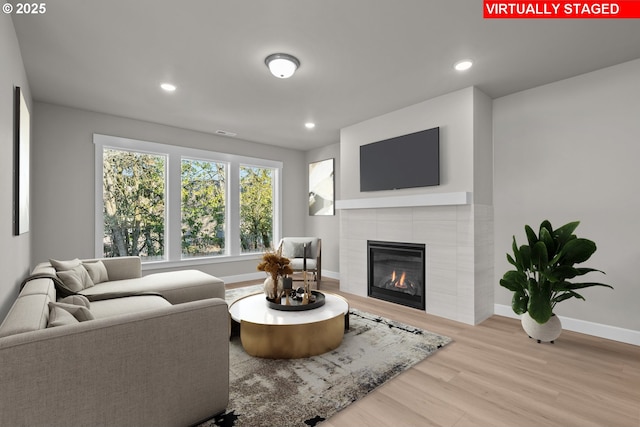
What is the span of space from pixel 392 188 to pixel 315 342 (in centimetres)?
233

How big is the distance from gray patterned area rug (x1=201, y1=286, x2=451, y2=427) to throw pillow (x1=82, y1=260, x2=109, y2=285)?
1.69m

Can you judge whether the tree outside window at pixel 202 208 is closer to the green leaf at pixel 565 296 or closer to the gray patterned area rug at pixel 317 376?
the gray patterned area rug at pixel 317 376

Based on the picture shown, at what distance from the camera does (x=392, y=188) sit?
408 centimetres

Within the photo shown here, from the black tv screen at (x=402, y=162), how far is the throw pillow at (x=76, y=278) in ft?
11.3

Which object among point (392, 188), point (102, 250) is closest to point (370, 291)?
point (392, 188)

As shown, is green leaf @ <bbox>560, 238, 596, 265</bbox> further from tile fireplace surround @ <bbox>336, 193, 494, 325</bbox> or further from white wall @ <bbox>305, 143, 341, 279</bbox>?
white wall @ <bbox>305, 143, 341, 279</bbox>

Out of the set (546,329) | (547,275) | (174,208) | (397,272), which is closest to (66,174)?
(174,208)

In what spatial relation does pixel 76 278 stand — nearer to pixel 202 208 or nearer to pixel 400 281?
pixel 202 208

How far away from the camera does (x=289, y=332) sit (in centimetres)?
243

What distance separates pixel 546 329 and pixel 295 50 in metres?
3.37

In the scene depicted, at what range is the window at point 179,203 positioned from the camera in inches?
172

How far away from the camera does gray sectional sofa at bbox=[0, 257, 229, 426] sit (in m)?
1.21

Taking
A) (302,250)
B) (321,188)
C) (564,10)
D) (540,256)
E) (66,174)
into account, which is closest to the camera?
(564,10)

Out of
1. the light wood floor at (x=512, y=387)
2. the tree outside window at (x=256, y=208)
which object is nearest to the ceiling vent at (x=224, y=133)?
the tree outside window at (x=256, y=208)
